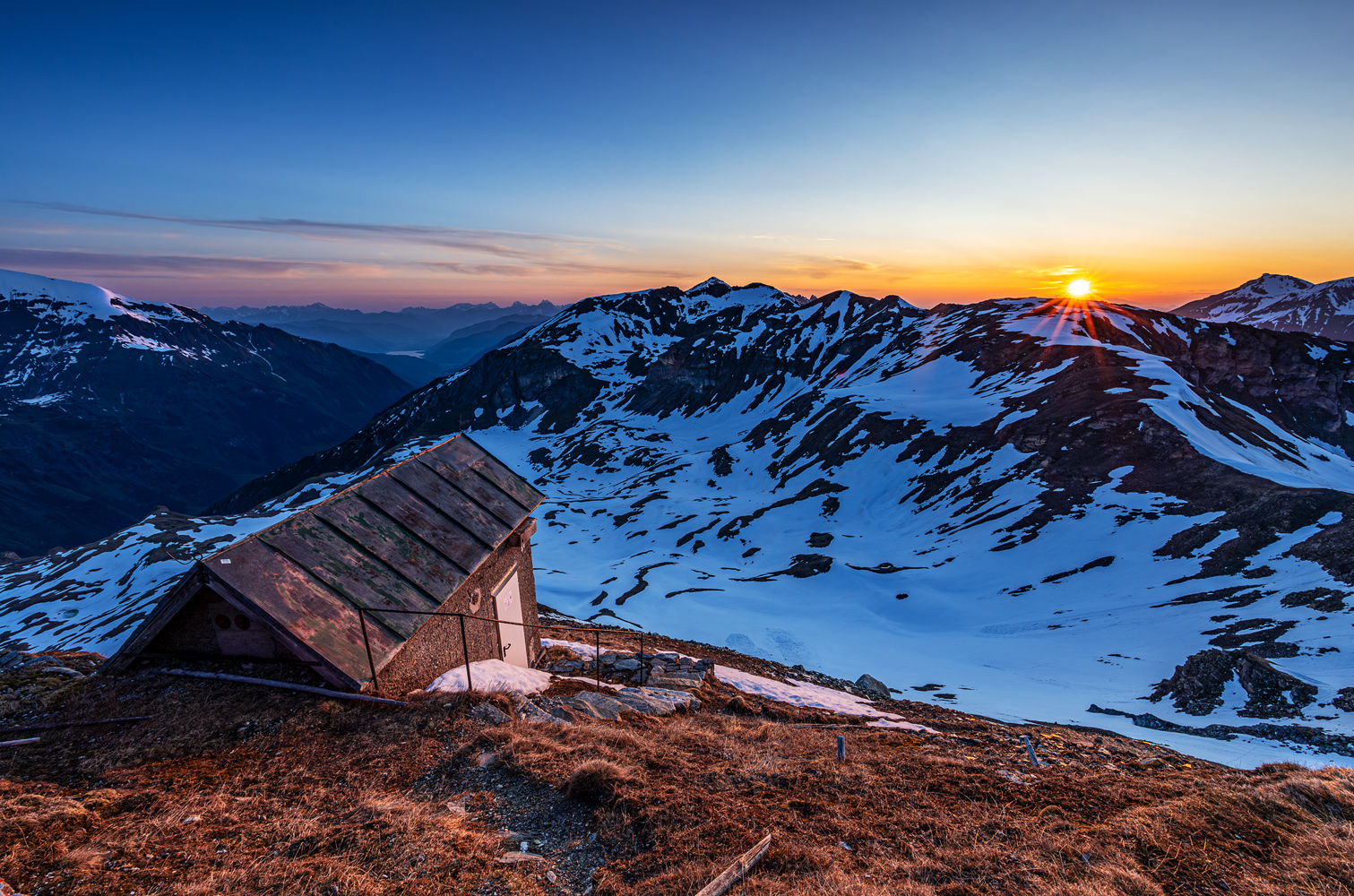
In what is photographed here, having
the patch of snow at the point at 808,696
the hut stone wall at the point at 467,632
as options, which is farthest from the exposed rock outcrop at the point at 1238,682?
the hut stone wall at the point at 467,632

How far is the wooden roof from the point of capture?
30.4ft

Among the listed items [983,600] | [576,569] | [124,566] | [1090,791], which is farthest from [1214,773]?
[124,566]

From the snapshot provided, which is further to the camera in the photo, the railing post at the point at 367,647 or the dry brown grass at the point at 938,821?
the railing post at the point at 367,647

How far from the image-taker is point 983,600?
44469 millimetres

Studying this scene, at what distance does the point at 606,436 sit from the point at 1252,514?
12600 cm

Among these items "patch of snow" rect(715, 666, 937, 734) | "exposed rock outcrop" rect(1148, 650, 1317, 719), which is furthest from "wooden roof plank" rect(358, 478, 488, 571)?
"exposed rock outcrop" rect(1148, 650, 1317, 719)

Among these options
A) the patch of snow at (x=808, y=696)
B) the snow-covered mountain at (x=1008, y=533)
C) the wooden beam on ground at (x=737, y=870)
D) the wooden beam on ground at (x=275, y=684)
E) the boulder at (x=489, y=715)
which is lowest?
the snow-covered mountain at (x=1008, y=533)

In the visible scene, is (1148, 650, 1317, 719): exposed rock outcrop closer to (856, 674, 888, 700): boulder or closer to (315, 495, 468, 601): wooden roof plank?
(856, 674, 888, 700): boulder

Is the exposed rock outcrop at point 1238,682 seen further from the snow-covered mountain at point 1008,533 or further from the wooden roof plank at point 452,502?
the wooden roof plank at point 452,502

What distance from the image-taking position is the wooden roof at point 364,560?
926cm

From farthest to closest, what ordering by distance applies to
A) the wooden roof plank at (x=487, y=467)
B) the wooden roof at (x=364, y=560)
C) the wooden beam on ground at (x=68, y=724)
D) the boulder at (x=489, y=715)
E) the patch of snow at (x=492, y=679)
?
the wooden roof plank at (x=487, y=467) → the patch of snow at (x=492, y=679) → the boulder at (x=489, y=715) → the wooden roof at (x=364, y=560) → the wooden beam on ground at (x=68, y=724)

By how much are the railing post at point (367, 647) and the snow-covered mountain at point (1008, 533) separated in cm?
2666

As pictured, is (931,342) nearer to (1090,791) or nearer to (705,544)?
(705,544)

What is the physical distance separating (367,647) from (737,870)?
23.6ft
